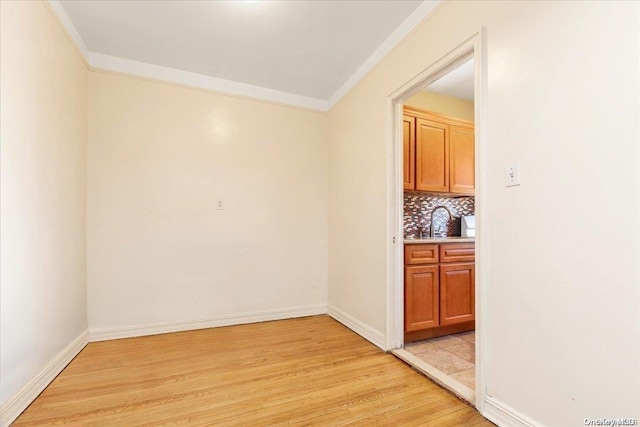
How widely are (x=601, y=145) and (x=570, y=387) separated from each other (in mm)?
1001

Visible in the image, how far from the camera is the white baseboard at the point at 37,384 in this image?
150 cm

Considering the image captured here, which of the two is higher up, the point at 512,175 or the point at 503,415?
the point at 512,175

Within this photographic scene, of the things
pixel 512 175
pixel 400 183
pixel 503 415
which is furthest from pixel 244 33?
pixel 503 415

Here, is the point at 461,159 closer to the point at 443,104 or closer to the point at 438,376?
the point at 443,104

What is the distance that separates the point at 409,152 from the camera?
9.45 feet

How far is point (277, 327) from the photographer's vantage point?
9.80 ft

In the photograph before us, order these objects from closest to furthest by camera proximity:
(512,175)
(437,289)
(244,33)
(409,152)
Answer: (512,175)
(244,33)
(437,289)
(409,152)

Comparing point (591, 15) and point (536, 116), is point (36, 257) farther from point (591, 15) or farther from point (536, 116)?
point (591, 15)

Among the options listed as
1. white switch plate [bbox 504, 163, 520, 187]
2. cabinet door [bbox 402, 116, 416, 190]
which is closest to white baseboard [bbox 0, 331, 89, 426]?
white switch plate [bbox 504, 163, 520, 187]

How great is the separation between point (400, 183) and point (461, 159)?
122 cm

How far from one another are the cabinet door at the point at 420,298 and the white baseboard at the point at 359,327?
0.24 metres

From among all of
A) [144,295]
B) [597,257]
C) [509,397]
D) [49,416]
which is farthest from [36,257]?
[597,257]

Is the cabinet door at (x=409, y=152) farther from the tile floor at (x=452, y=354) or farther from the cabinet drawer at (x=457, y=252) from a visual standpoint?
the tile floor at (x=452, y=354)

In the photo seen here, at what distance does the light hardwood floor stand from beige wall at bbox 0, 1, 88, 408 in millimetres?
298
